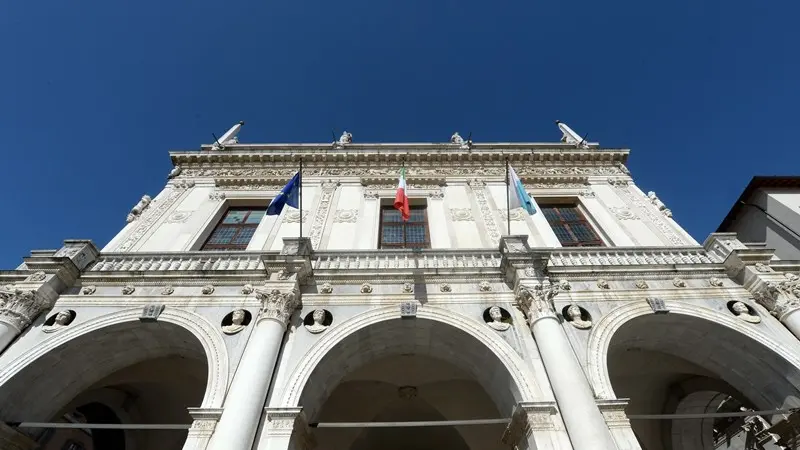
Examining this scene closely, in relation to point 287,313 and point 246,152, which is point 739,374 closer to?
point 287,313

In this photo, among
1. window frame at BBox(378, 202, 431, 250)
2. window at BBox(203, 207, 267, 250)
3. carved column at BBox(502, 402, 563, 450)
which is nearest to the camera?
carved column at BBox(502, 402, 563, 450)

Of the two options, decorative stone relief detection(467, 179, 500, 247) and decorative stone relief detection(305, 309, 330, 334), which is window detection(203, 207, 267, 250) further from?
decorative stone relief detection(467, 179, 500, 247)

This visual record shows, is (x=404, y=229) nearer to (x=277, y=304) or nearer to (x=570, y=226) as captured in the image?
(x=570, y=226)

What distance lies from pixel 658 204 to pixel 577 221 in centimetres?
284

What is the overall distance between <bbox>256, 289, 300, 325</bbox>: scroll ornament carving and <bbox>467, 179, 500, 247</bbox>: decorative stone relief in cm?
636

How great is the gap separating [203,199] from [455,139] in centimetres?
1103

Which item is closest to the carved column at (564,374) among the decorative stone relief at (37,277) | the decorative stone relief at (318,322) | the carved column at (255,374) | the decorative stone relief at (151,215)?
the decorative stone relief at (318,322)

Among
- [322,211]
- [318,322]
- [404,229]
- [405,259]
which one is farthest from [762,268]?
[322,211]

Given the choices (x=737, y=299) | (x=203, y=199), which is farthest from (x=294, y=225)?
(x=737, y=299)

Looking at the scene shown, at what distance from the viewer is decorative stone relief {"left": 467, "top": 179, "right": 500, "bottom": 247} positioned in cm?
1241

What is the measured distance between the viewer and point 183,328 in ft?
28.2

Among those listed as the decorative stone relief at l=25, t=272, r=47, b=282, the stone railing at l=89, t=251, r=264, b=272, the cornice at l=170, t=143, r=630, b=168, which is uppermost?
the cornice at l=170, t=143, r=630, b=168

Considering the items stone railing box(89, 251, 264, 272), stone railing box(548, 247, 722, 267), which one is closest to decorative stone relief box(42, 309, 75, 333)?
stone railing box(89, 251, 264, 272)

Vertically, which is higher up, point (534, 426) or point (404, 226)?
point (404, 226)
